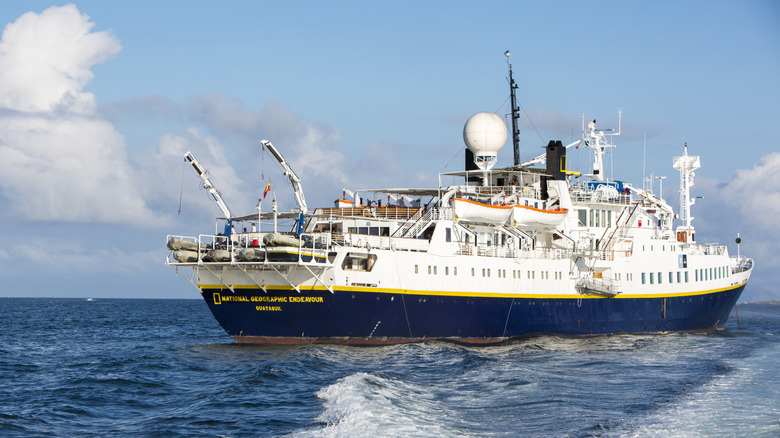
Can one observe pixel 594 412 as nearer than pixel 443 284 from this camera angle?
Yes

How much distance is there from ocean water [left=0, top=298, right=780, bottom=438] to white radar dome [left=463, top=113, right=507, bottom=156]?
12.6 metres

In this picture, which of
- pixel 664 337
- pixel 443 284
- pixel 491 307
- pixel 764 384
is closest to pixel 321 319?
pixel 443 284

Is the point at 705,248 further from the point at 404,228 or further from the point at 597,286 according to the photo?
the point at 404,228

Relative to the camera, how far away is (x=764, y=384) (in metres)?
26.2

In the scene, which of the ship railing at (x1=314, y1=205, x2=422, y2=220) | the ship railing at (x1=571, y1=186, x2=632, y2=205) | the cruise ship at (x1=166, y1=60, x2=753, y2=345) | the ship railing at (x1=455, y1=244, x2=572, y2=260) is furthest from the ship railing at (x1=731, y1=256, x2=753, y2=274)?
the ship railing at (x1=314, y1=205, x2=422, y2=220)

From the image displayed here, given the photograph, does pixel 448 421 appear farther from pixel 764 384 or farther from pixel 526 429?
pixel 764 384

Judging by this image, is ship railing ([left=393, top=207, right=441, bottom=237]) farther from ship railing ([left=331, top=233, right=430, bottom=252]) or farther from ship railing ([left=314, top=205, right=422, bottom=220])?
ship railing ([left=331, top=233, right=430, bottom=252])

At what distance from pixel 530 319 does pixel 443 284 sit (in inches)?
269

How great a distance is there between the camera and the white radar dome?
4488 cm

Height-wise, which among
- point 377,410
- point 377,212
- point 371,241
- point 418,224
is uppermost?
point 377,212

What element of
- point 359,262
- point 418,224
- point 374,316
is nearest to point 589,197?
point 418,224

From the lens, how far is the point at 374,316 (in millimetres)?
34375

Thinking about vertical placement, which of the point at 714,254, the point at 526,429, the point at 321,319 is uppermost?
the point at 714,254

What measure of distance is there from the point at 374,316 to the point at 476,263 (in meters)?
6.22
